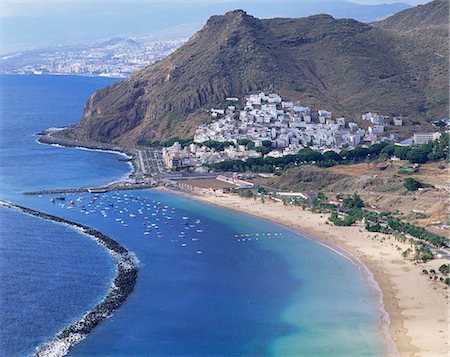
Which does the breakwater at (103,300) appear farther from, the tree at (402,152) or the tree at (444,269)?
the tree at (402,152)

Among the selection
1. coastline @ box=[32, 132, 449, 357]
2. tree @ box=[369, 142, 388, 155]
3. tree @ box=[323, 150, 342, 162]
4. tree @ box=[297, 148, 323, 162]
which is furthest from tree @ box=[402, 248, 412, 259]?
tree @ box=[369, 142, 388, 155]

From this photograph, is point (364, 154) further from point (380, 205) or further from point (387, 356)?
point (387, 356)

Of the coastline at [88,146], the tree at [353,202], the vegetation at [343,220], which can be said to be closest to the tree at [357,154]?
the tree at [353,202]

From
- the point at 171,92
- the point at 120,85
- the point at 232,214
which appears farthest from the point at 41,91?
the point at 232,214

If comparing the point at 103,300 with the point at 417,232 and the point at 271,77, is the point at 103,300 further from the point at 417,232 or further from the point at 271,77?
the point at 271,77

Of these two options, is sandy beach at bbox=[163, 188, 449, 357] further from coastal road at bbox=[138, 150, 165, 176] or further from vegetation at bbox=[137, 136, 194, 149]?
vegetation at bbox=[137, 136, 194, 149]

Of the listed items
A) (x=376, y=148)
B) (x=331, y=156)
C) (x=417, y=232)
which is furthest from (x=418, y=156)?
(x=417, y=232)
